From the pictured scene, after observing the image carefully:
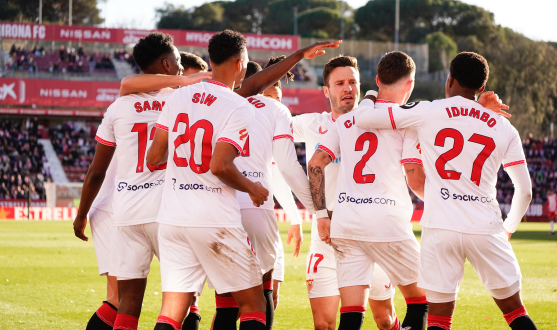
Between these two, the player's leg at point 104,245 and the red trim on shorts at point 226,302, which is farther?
the player's leg at point 104,245

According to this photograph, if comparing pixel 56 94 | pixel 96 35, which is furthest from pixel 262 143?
pixel 96 35

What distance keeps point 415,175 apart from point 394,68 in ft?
2.68

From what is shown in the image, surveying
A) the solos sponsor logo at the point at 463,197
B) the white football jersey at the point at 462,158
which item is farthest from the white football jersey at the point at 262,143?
the solos sponsor logo at the point at 463,197

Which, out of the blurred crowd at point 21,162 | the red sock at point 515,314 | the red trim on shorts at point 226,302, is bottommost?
the blurred crowd at point 21,162

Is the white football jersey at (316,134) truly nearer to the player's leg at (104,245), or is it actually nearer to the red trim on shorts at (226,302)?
the red trim on shorts at (226,302)

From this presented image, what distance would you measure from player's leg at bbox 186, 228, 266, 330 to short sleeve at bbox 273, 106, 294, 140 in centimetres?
117

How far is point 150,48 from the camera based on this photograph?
497 cm

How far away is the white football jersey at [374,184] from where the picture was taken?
15.4ft

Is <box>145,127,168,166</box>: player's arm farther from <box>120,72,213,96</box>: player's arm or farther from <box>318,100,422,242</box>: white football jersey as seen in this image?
<box>318,100,422,242</box>: white football jersey

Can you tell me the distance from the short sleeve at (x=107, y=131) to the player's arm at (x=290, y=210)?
1.44 metres

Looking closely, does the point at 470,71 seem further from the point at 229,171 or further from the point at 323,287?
the point at 323,287

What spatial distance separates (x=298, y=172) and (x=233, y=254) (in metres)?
1.06

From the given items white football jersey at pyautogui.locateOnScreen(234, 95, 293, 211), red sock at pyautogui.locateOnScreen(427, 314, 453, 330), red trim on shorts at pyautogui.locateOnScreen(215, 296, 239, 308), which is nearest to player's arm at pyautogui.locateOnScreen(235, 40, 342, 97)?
white football jersey at pyautogui.locateOnScreen(234, 95, 293, 211)

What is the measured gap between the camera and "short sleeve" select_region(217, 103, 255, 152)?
4184mm
